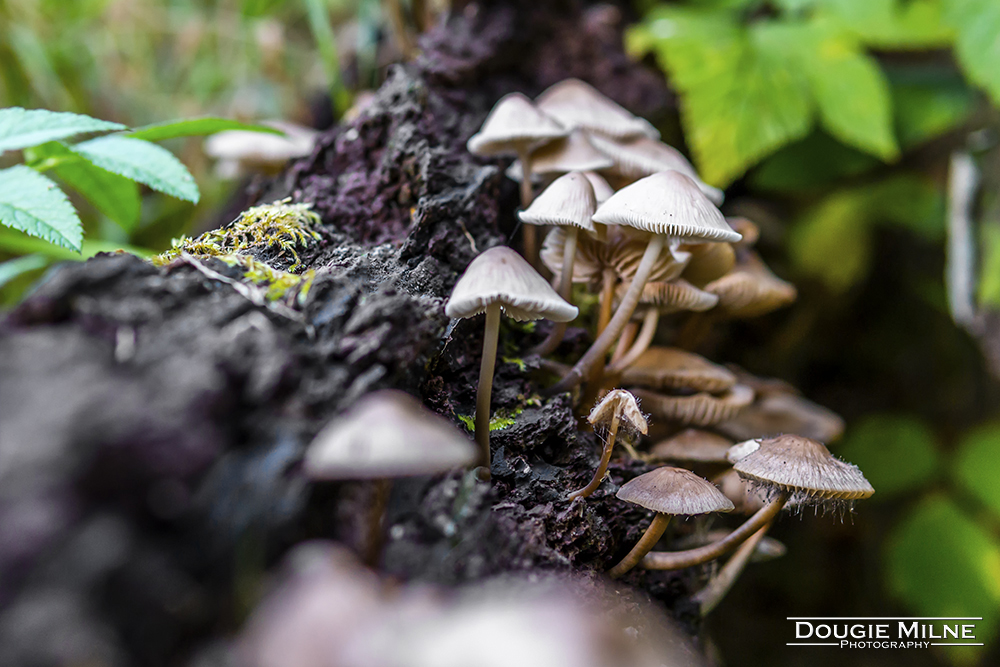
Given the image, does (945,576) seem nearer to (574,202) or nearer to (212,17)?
(574,202)

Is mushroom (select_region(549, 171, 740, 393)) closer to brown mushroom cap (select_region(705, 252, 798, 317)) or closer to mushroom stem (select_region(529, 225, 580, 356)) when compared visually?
mushroom stem (select_region(529, 225, 580, 356))

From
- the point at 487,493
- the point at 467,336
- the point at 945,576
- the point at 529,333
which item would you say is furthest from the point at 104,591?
the point at 945,576

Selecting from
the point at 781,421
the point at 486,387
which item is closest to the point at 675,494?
the point at 486,387

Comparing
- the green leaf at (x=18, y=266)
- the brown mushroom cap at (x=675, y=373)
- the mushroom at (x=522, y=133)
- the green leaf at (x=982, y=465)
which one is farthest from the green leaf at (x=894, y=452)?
the green leaf at (x=18, y=266)

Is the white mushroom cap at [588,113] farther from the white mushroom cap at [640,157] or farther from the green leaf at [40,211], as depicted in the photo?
the green leaf at [40,211]

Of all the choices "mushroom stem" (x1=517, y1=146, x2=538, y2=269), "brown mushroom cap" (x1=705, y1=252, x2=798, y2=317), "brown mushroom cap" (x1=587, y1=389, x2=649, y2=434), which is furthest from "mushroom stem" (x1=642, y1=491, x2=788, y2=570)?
"mushroom stem" (x1=517, y1=146, x2=538, y2=269)

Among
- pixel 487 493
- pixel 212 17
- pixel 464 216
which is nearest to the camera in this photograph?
pixel 487 493
